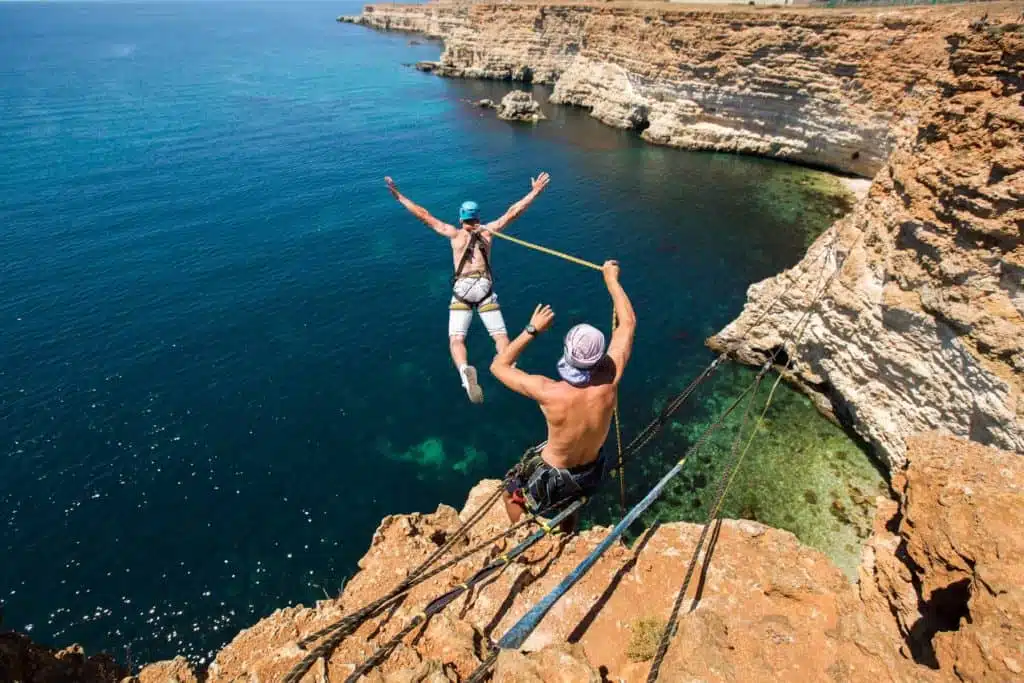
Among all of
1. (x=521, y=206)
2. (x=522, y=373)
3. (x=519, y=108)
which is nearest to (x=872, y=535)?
(x=522, y=373)

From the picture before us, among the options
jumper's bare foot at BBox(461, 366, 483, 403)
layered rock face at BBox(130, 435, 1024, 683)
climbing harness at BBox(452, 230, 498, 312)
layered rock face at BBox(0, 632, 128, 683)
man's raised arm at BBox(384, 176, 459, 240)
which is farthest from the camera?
climbing harness at BBox(452, 230, 498, 312)

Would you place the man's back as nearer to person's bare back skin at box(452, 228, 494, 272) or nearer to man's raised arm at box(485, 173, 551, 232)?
person's bare back skin at box(452, 228, 494, 272)

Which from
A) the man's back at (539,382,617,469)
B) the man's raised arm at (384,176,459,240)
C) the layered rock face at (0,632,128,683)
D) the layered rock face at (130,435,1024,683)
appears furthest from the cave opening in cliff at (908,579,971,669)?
the layered rock face at (0,632,128,683)

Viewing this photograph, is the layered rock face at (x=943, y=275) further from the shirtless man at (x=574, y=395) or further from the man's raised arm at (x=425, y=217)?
the man's raised arm at (x=425, y=217)

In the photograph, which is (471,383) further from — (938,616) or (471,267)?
(938,616)

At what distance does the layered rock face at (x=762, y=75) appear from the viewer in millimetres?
39375

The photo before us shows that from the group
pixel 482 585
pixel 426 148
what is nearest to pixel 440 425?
pixel 482 585

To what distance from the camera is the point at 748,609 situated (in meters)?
7.50

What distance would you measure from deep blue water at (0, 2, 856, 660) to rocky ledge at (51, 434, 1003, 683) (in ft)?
34.1

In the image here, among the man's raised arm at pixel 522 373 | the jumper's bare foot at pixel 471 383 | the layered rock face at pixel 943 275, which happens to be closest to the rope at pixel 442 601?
the man's raised arm at pixel 522 373

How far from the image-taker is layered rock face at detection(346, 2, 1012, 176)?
129 feet

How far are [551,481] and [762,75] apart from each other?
52.4 metres

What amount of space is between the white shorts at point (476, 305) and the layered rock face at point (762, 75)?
3047 cm

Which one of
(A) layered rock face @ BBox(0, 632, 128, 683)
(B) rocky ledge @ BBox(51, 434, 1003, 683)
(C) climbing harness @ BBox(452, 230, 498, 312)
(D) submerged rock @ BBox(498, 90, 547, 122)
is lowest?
(D) submerged rock @ BBox(498, 90, 547, 122)
